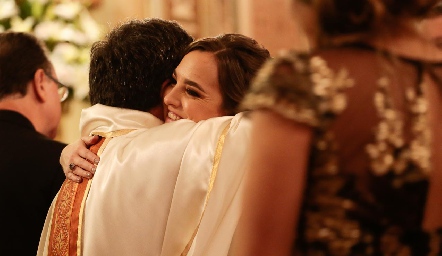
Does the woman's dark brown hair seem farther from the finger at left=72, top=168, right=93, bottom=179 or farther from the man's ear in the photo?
the man's ear

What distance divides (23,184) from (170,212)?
2.83 feet

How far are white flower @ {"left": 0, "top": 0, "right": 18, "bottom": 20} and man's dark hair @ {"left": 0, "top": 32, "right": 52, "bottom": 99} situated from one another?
1680mm

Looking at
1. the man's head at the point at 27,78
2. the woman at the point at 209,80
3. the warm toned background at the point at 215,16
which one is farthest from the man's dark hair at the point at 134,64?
the warm toned background at the point at 215,16

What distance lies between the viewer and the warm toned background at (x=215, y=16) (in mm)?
5363

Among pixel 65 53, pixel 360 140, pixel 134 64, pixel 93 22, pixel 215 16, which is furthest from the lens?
pixel 215 16

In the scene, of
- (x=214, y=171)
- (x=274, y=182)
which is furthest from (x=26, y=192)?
(x=274, y=182)

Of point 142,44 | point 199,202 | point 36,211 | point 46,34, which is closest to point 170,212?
point 199,202

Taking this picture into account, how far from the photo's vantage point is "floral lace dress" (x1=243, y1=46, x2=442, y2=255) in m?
1.25

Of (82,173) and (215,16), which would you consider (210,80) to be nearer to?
(82,173)

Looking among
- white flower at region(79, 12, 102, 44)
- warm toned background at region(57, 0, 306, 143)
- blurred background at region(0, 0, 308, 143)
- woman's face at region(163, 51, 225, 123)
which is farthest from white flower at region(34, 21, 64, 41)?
woman's face at region(163, 51, 225, 123)

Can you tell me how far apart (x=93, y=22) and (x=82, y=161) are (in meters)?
2.98

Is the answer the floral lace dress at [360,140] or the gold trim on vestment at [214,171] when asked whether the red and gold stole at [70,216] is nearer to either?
the gold trim on vestment at [214,171]

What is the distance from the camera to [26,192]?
2678 mm

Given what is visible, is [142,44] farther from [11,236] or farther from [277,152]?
[277,152]
